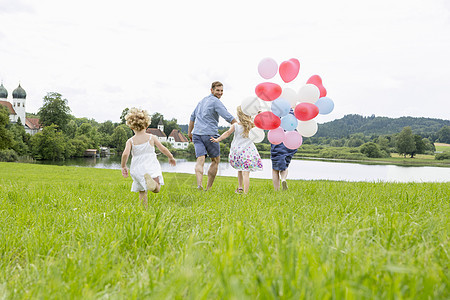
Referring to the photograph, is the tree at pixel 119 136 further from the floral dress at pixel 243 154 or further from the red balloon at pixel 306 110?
the red balloon at pixel 306 110

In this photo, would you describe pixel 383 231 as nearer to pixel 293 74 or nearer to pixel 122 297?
pixel 122 297

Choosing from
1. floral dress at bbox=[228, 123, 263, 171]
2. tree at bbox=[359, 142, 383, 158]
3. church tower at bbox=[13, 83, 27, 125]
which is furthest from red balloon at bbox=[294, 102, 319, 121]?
church tower at bbox=[13, 83, 27, 125]

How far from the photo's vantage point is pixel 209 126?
5.65 metres

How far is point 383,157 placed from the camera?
Answer: 264 feet

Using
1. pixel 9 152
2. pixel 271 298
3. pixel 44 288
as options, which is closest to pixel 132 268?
pixel 44 288

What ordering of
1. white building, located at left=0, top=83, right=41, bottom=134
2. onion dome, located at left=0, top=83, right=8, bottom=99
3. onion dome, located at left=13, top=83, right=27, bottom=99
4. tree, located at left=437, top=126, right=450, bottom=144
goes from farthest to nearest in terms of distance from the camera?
tree, located at left=437, top=126, right=450, bottom=144
onion dome, located at left=13, top=83, right=27, bottom=99
onion dome, located at left=0, top=83, right=8, bottom=99
white building, located at left=0, top=83, right=41, bottom=134

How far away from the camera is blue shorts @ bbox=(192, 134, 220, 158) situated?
5.67 meters

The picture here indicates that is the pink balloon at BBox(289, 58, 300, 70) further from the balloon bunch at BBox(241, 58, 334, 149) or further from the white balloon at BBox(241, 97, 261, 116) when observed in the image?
the white balloon at BBox(241, 97, 261, 116)

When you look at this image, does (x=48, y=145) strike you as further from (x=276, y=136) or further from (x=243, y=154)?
(x=276, y=136)

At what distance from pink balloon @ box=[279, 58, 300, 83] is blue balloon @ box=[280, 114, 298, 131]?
2.20 ft

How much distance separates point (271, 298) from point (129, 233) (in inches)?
46.6

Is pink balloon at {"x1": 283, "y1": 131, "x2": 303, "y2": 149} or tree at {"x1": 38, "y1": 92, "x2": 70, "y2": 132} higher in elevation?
tree at {"x1": 38, "y1": 92, "x2": 70, "y2": 132}

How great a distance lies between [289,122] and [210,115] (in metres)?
1.46

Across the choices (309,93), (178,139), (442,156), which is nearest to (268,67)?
(309,93)
